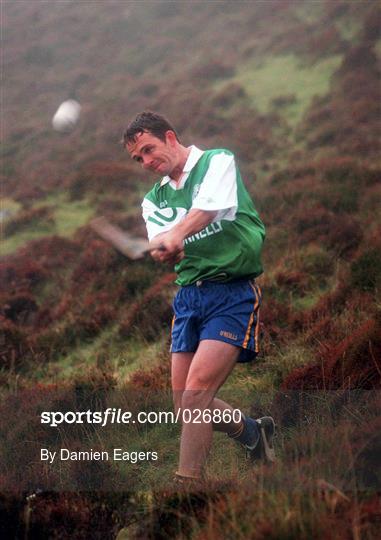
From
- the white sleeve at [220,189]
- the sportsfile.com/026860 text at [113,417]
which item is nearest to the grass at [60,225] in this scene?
the sportsfile.com/026860 text at [113,417]

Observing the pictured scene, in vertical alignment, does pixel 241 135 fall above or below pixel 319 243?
above

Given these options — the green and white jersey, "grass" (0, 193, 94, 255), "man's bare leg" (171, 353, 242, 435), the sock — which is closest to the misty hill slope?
"grass" (0, 193, 94, 255)

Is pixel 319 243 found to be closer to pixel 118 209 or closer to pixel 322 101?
pixel 118 209

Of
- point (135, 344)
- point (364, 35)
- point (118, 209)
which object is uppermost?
point (364, 35)

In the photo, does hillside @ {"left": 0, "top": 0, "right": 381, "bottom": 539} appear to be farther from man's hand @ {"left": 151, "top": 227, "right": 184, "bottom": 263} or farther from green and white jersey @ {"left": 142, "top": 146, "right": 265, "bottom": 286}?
man's hand @ {"left": 151, "top": 227, "right": 184, "bottom": 263}

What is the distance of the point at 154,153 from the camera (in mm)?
3695

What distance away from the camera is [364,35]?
1741cm

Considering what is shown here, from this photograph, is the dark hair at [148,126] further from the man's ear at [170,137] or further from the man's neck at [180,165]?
the man's neck at [180,165]

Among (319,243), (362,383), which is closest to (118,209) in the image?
(319,243)

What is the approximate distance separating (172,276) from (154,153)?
4.88 m

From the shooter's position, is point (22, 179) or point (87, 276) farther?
point (22, 179)

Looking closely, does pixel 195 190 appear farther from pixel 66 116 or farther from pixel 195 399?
pixel 66 116

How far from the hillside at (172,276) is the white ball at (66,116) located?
374mm

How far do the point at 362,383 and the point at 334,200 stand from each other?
5.80 metres
